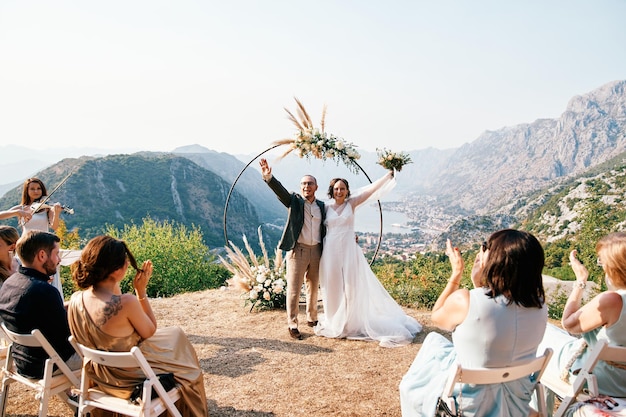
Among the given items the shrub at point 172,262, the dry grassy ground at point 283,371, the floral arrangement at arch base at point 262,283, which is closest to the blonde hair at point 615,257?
the dry grassy ground at point 283,371

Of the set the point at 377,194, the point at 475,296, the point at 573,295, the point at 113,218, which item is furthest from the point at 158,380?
the point at 113,218

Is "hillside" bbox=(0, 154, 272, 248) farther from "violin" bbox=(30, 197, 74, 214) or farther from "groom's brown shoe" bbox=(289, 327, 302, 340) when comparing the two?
"groom's brown shoe" bbox=(289, 327, 302, 340)

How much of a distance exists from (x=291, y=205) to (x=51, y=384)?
11.9 feet

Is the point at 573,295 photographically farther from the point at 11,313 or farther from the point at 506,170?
the point at 506,170

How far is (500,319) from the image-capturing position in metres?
2.57

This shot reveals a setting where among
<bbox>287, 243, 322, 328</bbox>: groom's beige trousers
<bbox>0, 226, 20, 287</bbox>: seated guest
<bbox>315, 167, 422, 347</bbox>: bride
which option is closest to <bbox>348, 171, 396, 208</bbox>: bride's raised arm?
<bbox>315, 167, 422, 347</bbox>: bride

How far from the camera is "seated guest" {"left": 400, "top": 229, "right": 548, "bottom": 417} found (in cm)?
253

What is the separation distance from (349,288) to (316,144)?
2251mm

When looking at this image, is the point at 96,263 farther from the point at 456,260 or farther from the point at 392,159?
the point at 392,159

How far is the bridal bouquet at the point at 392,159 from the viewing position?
6473 millimetres

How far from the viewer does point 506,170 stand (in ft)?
625

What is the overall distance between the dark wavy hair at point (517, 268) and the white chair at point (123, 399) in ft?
7.34

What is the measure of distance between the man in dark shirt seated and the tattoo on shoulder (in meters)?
0.69

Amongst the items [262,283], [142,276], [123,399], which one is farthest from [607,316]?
[262,283]
